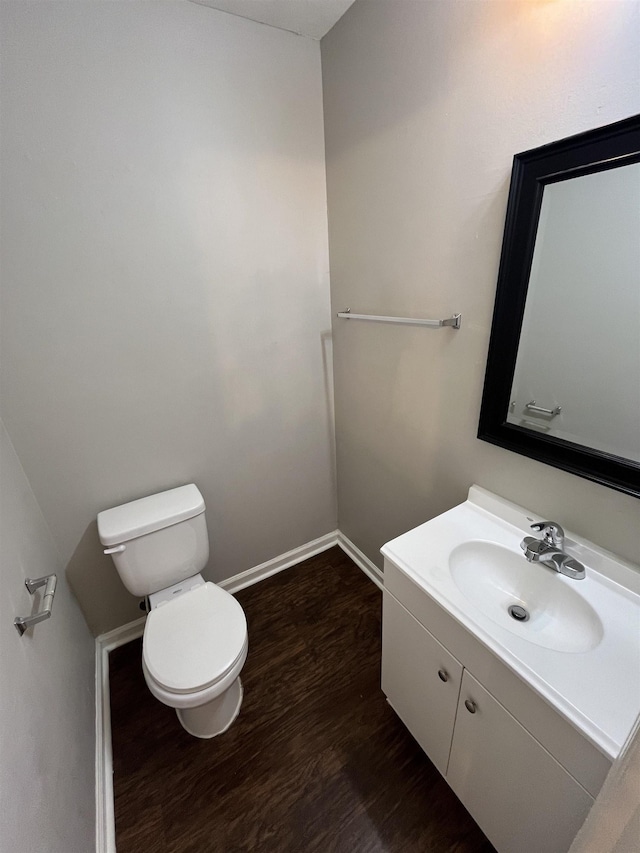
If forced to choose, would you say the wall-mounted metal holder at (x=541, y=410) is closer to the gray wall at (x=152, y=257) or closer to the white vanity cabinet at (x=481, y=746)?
the white vanity cabinet at (x=481, y=746)

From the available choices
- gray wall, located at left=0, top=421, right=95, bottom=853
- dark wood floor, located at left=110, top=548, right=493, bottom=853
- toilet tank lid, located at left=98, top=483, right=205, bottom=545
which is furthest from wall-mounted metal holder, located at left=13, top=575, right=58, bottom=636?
dark wood floor, located at left=110, top=548, right=493, bottom=853

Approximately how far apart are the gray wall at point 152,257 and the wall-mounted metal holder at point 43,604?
0.46 metres

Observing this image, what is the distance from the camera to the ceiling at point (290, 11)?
1.25 m

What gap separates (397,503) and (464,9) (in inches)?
66.5

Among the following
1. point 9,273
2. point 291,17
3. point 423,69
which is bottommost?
point 9,273

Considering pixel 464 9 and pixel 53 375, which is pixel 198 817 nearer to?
pixel 53 375

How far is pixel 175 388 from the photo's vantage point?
1564mm

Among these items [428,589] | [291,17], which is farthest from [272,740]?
[291,17]

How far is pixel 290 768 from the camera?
131 centimetres

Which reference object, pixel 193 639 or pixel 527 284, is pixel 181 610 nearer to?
pixel 193 639

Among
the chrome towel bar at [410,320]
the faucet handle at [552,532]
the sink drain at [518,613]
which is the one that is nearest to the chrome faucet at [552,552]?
the faucet handle at [552,532]

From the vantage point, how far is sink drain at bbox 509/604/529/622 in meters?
1.04

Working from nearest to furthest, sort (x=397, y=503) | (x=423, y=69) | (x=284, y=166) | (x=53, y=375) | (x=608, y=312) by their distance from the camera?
(x=608, y=312), (x=423, y=69), (x=53, y=375), (x=284, y=166), (x=397, y=503)

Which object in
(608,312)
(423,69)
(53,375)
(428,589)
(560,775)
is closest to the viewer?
(560,775)
